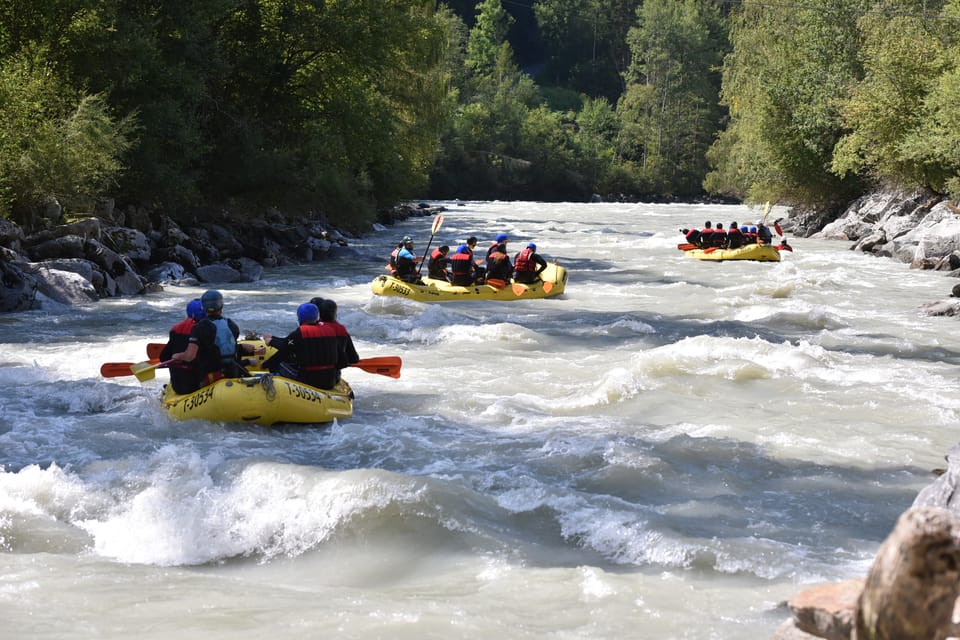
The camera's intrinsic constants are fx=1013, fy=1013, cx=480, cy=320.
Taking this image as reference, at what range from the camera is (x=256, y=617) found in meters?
4.30

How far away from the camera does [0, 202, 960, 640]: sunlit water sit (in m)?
4.53

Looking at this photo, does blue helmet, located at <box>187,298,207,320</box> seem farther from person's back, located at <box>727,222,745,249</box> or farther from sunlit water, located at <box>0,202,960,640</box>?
person's back, located at <box>727,222,745,249</box>

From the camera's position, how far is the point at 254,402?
7660 millimetres

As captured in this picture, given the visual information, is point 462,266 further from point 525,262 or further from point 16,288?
point 16,288

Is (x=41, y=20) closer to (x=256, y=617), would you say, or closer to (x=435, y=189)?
(x=256, y=617)

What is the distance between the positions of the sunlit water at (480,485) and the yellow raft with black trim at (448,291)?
2.50 metres

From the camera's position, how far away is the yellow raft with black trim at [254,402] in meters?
7.66

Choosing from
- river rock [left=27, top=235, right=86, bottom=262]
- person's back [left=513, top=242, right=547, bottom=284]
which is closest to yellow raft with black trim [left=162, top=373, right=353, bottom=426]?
person's back [left=513, top=242, right=547, bottom=284]

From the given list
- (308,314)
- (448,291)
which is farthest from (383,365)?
(448,291)

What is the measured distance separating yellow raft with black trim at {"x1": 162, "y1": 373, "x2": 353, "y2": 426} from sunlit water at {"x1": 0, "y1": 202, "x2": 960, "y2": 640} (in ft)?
0.41

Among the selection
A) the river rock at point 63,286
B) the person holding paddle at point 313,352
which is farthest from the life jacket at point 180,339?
the river rock at point 63,286

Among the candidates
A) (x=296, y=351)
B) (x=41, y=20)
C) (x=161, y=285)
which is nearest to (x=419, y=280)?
(x=161, y=285)

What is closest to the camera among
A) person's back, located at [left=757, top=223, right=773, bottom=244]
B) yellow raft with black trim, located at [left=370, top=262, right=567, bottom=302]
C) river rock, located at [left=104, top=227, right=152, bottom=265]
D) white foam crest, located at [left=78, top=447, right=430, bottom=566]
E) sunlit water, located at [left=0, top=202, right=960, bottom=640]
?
sunlit water, located at [left=0, top=202, right=960, bottom=640]

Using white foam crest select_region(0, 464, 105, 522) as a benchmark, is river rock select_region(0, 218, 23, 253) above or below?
above
